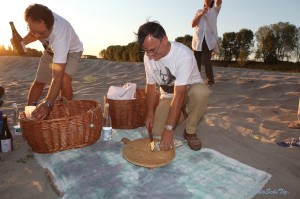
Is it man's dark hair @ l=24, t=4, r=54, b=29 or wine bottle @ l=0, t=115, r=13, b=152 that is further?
wine bottle @ l=0, t=115, r=13, b=152

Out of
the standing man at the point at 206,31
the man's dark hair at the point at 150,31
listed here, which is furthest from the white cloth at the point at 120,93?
the standing man at the point at 206,31

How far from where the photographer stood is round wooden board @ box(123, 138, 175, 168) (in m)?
2.76

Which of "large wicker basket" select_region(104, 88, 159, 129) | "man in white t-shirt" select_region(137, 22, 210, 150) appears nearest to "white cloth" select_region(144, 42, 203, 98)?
"man in white t-shirt" select_region(137, 22, 210, 150)

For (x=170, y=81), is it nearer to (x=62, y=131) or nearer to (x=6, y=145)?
(x=62, y=131)

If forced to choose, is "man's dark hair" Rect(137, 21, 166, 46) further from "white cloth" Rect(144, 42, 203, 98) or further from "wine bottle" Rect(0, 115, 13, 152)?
"wine bottle" Rect(0, 115, 13, 152)

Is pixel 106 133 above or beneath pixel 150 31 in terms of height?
beneath

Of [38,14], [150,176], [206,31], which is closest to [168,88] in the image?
[150,176]

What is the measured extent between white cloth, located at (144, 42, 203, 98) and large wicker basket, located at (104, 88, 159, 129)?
631 mm

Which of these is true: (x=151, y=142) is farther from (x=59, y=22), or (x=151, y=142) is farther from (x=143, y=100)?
(x=59, y=22)

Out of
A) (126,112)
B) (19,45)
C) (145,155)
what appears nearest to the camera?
(145,155)

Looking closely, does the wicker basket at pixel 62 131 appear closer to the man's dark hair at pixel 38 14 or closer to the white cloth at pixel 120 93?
the white cloth at pixel 120 93

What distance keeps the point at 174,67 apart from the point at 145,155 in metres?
1.05

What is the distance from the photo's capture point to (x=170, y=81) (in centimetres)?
343

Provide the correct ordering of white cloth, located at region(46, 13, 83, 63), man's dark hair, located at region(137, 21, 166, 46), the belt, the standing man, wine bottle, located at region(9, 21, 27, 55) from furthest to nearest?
the standing man → wine bottle, located at region(9, 21, 27, 55) → the belt → white cloth, located at region(46, 13, 83, 63) → man's dark hair, located at region(137, 21, 166, 46)
